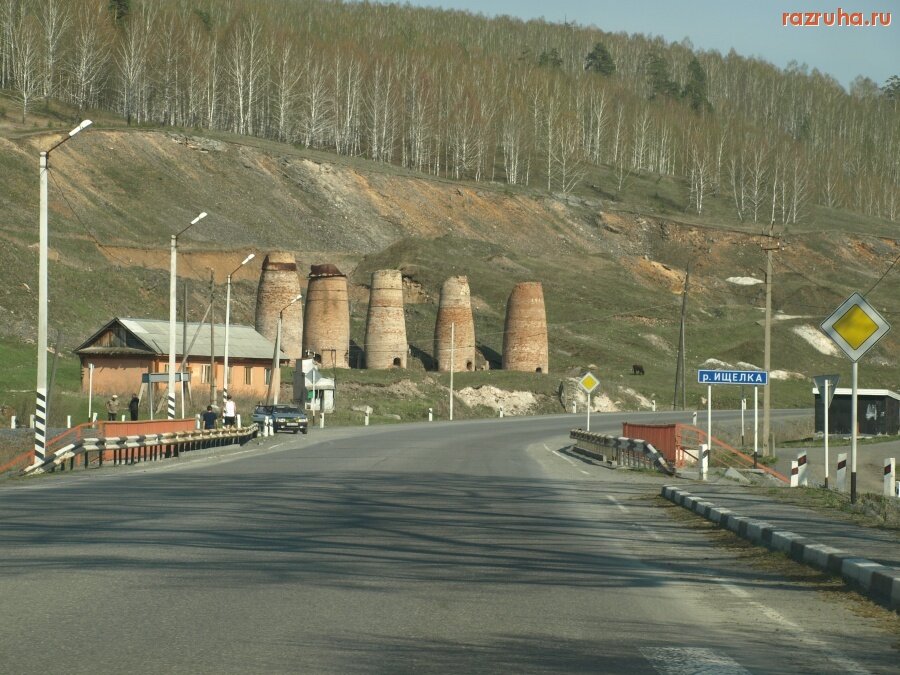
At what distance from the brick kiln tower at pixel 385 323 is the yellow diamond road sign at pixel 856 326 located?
78.8 meters

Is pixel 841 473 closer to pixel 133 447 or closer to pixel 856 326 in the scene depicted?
pixel 856 326

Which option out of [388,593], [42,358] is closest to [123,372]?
[42,358]

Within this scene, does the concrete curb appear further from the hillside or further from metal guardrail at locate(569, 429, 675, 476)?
the hillside

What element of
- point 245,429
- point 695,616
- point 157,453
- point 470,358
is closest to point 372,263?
point 470,358

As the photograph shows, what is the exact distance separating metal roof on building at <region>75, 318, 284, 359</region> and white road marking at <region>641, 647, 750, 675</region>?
61735 mm

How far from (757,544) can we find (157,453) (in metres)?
24.9

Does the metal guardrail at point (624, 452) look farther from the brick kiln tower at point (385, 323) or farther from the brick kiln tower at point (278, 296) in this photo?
the brick kiln tower at point (385, 323)

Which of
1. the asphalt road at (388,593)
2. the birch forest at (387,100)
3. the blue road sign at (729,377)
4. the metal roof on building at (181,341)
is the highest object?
the birch forest at (387,100)

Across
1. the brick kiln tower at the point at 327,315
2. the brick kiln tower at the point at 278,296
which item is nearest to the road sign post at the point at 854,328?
the brick kiln tower at the point at 278,296

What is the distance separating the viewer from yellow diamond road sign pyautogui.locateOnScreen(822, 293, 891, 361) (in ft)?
59.4

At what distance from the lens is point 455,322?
99.6m

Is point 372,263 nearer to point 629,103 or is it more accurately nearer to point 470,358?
point 470,358

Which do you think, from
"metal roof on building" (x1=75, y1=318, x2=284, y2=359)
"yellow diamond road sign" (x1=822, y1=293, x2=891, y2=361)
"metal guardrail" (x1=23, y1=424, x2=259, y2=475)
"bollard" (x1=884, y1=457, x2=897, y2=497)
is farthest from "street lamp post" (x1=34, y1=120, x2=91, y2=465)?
"metal roof on building" (x1=75, y1=318, x2=284, y2=359)

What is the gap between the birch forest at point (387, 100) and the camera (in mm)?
123438
